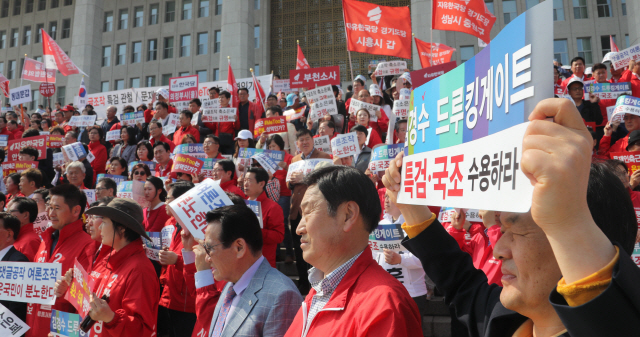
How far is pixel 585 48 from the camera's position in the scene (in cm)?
2673

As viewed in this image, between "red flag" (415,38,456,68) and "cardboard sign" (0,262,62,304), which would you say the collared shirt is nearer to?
"cardboard sign" (0,262,62,304)

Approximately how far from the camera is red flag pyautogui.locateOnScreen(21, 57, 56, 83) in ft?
57.1

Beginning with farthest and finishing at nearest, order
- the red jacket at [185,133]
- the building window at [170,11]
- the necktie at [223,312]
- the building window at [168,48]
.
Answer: the building window at [170,11] < the building window at [168,48] < the red jacket at [185,133] < the necktie at [223,312]

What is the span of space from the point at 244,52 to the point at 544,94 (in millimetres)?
26501

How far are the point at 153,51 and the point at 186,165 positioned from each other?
3175 centimetres

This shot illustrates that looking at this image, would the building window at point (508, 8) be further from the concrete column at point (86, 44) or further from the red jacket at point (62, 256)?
the red jacket at point (62, 256)

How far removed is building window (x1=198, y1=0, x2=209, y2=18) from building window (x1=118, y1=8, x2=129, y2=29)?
20.3 ft

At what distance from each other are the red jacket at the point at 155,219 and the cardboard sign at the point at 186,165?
146cm

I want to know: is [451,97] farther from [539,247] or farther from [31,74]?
[31,74]

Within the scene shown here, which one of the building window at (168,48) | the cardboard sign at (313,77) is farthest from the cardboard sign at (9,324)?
the building window at (168,48)

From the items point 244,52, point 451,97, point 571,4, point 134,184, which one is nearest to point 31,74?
point 244,52

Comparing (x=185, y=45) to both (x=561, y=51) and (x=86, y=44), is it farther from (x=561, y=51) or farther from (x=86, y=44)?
(x=561, y=51)

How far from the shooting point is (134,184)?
23.0 feet

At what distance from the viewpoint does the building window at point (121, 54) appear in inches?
1464
